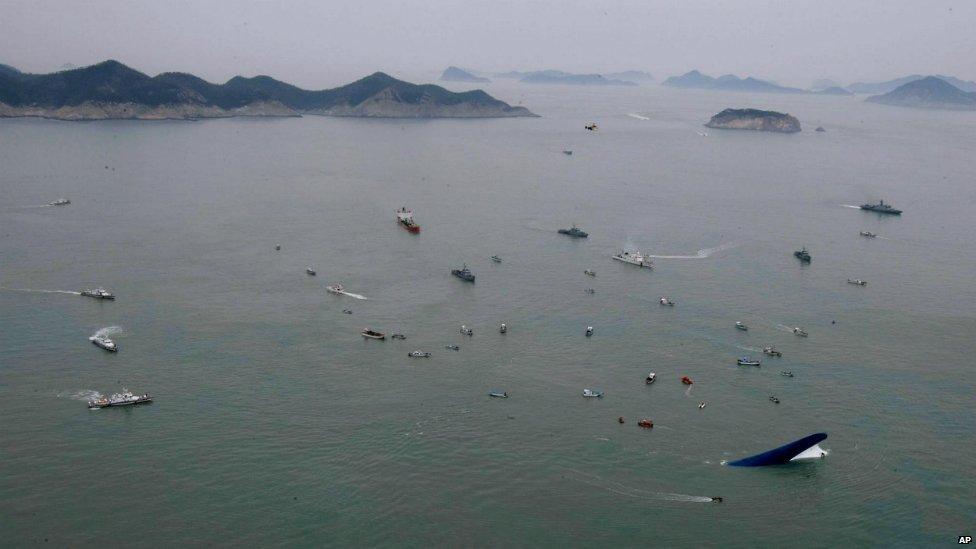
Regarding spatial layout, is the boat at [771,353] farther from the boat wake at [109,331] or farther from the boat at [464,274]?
the boat wake at [109,331]

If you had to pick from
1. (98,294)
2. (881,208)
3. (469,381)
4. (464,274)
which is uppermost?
(881,208)

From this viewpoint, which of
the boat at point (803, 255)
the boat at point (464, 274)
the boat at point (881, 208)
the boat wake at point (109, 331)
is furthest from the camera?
the boat at point (881, 208)

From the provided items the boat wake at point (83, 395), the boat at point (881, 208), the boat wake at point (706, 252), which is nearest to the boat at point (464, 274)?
the boat wake at point (706, 252)

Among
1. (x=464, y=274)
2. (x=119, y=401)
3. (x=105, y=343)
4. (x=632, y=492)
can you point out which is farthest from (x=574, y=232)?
(x=119, y=401)

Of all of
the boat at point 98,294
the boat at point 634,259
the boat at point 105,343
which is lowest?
the boat at point 105,343

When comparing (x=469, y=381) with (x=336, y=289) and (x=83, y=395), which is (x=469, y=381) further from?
(x=83, y=395)

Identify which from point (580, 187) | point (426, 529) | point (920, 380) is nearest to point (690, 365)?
point (920, 380)
